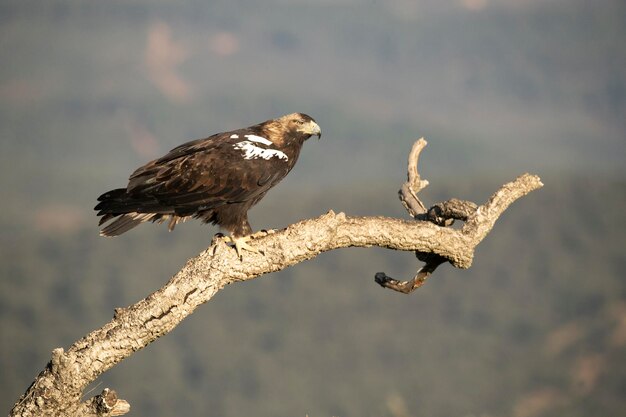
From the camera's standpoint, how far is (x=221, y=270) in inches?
334

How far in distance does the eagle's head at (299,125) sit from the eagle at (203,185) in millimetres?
465

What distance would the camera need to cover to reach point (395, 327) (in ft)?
173

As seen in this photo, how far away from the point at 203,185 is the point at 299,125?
5.35ft

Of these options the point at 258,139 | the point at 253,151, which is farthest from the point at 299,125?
the point at 253,151

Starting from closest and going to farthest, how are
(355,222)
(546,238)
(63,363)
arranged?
(63,363) → (355,222) → (546,238)

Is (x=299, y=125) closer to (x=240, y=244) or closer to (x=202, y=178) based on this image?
(x=202, y=178)

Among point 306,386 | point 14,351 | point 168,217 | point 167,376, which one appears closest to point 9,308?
point 14,351

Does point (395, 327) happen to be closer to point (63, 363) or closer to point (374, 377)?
point (374, 377)

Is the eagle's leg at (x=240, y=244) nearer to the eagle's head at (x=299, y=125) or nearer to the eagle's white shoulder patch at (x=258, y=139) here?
the eagle's white shoulder patch at (x=258, y=139)

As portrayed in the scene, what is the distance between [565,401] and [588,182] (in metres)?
17.7

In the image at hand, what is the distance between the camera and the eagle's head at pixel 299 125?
1107 centimetres

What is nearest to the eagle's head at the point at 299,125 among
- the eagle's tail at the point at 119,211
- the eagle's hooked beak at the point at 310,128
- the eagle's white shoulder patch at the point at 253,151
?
the eagle's hooked beak at the point at 310,128

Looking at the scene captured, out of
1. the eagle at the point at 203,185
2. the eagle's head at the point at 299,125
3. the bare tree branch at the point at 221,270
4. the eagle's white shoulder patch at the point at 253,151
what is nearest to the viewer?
the bare tree branch at the point at 221,270

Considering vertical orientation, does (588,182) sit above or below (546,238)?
above
